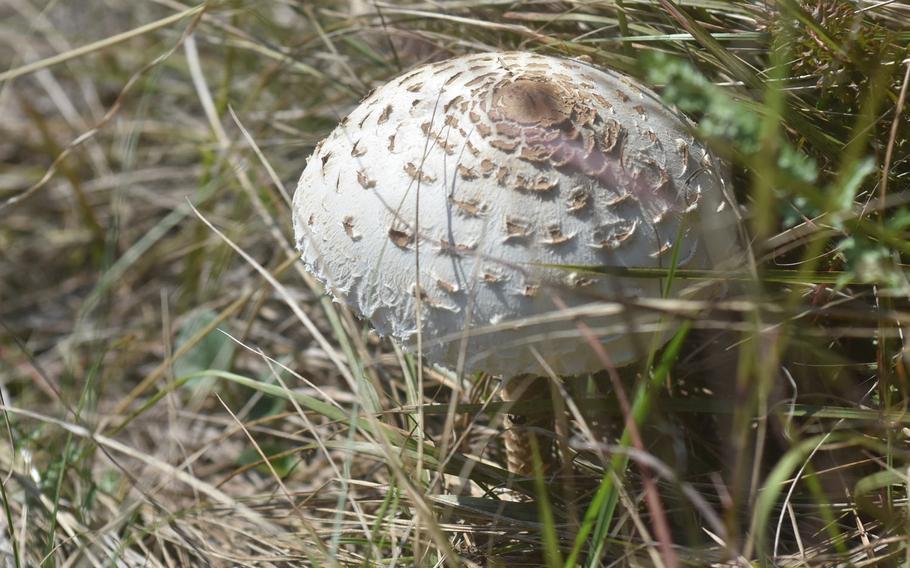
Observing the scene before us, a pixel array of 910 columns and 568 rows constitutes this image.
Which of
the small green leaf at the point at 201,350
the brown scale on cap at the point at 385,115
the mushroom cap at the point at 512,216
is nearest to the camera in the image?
the mushroom cap at the point at 512,216

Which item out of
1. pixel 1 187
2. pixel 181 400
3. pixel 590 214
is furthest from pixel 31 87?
pixel 590 214

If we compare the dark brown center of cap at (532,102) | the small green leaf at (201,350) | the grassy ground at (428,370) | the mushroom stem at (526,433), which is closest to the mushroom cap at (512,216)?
the dark brown center of cap at (532,102)

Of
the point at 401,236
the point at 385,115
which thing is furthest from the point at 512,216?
the point at 385,115

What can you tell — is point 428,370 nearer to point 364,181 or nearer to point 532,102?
point 364,181

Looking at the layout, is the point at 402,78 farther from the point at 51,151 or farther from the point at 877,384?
the point at 51,151

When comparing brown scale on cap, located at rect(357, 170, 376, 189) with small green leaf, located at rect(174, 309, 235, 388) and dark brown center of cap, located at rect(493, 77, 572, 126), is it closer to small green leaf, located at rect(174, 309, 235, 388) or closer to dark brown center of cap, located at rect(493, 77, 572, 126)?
dark brown center of cap, located at rect(493, 77, 572, 126)

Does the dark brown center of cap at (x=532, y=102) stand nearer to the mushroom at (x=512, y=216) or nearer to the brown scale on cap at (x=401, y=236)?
the mushroom at (x=512, y=216)

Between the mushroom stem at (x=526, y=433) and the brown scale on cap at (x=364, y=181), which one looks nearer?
the brown scale on cap at (x=364, y=181)
